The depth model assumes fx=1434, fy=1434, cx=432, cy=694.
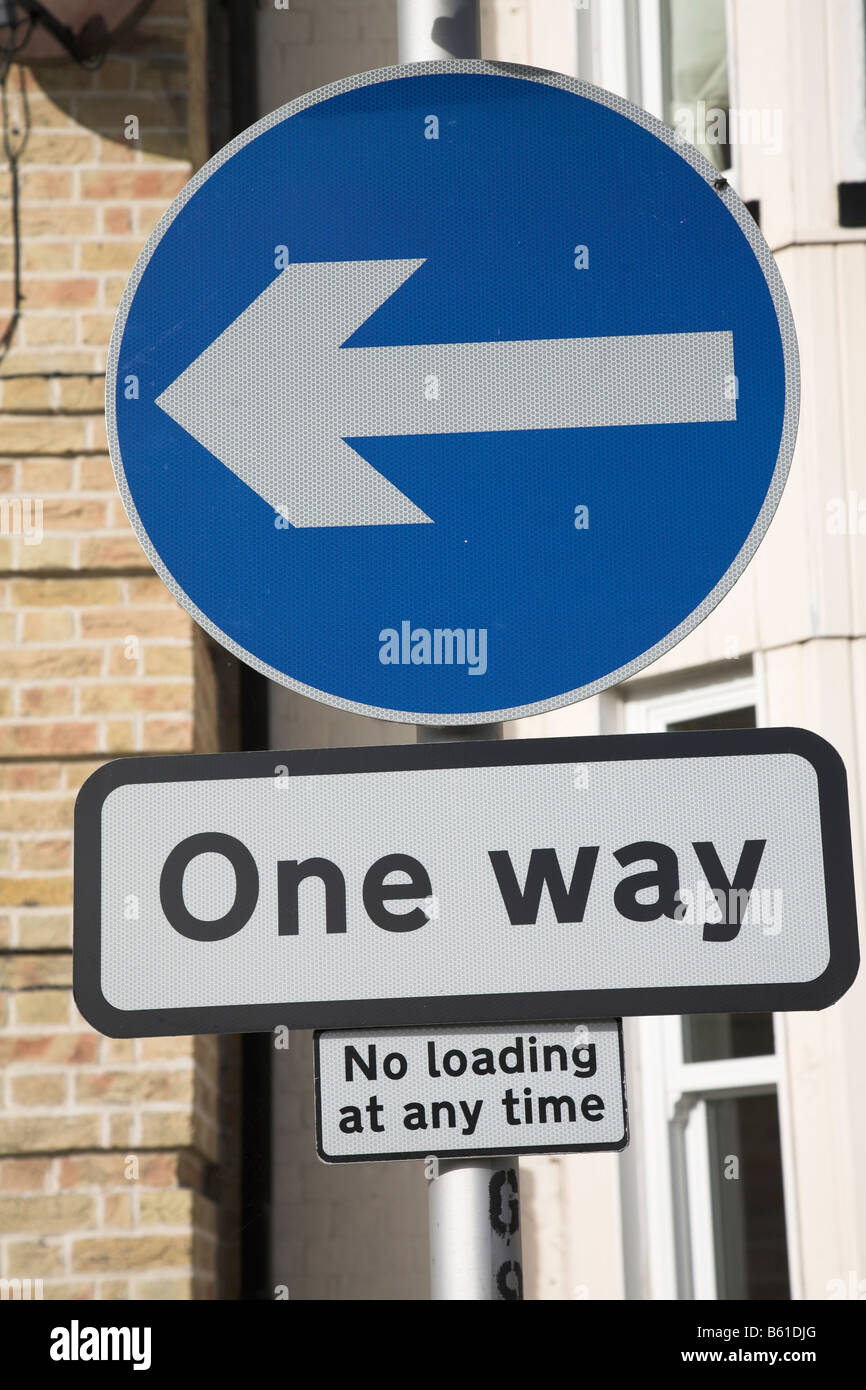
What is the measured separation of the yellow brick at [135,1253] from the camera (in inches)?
108

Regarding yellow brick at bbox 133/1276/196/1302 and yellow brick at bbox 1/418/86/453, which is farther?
yellow brick at bbox 1/418/86/453

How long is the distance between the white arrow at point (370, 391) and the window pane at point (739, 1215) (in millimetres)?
2466

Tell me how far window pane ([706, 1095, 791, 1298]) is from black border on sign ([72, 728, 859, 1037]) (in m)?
2.32

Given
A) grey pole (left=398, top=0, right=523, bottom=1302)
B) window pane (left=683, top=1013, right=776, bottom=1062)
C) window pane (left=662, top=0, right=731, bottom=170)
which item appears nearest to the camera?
grey pole (left=398, top=0, right=523, bottom=1302)

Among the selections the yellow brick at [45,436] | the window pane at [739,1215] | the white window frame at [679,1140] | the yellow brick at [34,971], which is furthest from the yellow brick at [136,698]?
the window pane at [739,1215]

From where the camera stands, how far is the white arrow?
1244 millimetres

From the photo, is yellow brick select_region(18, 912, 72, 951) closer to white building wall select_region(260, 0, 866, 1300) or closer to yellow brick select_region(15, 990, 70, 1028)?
yellow brick select_region(15, 990, 70, 1028)

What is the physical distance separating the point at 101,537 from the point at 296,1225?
1673 millimetres

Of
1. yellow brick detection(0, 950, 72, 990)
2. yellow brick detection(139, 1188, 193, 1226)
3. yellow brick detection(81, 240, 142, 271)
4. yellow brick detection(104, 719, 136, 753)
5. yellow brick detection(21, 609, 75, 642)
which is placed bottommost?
yellow brick detection(139, 1188, 193, 1226)

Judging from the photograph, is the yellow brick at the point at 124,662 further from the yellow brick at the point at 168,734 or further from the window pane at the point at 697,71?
the window pane at the point at 697,71

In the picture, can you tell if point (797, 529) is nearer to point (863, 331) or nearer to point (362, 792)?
point (863, 331)

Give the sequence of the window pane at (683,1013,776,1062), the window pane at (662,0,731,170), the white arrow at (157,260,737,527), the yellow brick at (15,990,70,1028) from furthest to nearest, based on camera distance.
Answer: the window pane at (662,0,731,170) → the window pane at (683,1013,776,1062) → the yellow brick at (15,990,70,1028) → the white arrow at (157,260,737,527)

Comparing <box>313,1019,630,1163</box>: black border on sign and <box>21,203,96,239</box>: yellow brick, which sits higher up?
<box>21,203,96,239</box>: yellow brick

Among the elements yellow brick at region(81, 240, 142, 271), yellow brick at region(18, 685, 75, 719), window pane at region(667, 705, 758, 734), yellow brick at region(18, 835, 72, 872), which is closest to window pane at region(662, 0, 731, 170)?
window pane at region(667, 705, 758, 734)
